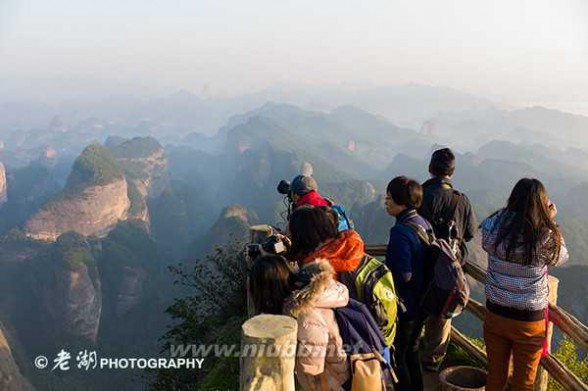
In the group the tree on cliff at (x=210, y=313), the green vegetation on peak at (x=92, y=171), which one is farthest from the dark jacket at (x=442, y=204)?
the green vegetation on peak at (x=92, y=171)

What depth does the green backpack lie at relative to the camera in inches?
115

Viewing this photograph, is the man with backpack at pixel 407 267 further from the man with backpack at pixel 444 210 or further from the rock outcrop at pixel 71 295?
the rock outcrop at pixel 71 295

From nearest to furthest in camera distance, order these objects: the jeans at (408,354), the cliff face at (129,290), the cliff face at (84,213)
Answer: the jeans at (408,354) < the cliff face at (129,290) < the cliff face at (84,213)

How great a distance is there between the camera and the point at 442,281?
3453 mm

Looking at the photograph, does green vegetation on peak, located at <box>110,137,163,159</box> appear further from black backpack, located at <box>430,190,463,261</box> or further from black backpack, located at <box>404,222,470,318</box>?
black backpack, located at <box>404,222,470,318</box>

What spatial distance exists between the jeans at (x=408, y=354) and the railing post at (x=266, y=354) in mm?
1630

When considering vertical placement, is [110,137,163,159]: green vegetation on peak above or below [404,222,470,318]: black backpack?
below

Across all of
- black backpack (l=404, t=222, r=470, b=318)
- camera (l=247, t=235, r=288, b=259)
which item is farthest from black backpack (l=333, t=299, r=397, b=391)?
black backpack (l=404, t=222, r=470, b=318)

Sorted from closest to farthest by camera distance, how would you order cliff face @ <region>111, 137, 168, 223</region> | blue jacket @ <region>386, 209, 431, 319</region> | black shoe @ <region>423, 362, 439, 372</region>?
1. blue jacket @ <region>386, 209, 431, 319</region>
2. black shoe @ <region>423, 362, 439, 372</region>
3. cliff face @ <region>111, 137, 168, 223</region>

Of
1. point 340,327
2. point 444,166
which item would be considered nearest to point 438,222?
point 444,166

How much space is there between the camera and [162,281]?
283 feet

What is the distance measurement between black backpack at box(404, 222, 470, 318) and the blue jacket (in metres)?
0.05

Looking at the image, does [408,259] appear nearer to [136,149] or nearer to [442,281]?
[442,281]

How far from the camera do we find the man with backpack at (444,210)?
412 cm
